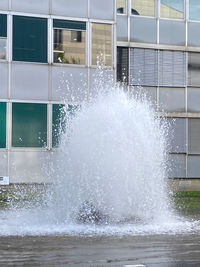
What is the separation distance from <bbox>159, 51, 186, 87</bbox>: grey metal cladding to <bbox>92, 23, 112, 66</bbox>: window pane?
300 centimetres

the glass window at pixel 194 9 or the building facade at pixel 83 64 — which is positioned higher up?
the glass window at pixel 194 9

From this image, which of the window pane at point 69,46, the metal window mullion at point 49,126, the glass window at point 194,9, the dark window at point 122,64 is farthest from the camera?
the glass window at point 194,9

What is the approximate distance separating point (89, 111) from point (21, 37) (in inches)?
429

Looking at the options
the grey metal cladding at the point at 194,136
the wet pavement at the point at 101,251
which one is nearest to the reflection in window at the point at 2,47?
the grey metal cladding at the point at 194,136

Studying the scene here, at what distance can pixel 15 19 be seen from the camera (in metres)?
27.2

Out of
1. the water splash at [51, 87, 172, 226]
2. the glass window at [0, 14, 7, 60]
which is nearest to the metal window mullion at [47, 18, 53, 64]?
the glass window at [0, 14, 7, 60]

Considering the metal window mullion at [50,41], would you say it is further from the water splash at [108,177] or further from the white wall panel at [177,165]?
the water splash at [108,177]

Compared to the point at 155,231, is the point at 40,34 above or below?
above

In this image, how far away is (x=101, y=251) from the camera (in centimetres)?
1168

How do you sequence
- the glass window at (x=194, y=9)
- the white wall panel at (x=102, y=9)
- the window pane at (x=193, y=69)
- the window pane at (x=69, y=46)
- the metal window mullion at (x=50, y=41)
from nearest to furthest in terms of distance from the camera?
Result: the metal window mullion at (x=50, y=41) < the window pane at (x=69, y=46) < the white wall panel at (x=102, y=9) < the window pane at (x=193, y=69) < the glass window at (x=194, y=9)

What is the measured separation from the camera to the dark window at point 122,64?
1188 inches

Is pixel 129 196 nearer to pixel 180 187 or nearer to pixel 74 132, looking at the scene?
pixel 74 132

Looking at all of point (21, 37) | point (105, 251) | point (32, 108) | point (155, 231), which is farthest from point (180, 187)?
point (105, 251)

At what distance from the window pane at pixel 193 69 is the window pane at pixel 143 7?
2889mm
